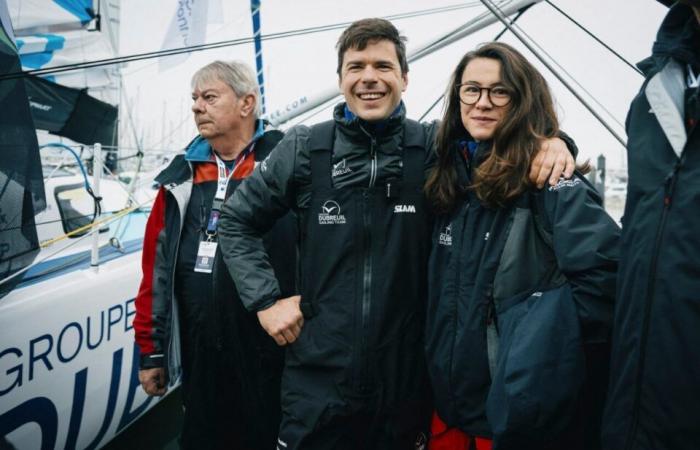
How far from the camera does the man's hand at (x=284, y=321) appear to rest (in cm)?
148

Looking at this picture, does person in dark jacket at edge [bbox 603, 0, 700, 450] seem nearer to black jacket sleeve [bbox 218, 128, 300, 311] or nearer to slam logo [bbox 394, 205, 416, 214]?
slam logo [bbox 394, 205, 416, 214]

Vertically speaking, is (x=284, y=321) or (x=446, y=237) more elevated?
(x=446, y=237)

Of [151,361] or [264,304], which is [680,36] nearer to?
[264,304]

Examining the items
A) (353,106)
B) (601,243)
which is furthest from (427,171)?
(601,243)

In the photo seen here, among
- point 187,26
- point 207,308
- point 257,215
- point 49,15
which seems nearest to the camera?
point 257,215

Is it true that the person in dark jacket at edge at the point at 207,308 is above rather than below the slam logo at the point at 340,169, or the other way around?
below

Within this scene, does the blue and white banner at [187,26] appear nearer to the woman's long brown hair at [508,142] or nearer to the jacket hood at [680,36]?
the woman's long brown hair at [508,142]

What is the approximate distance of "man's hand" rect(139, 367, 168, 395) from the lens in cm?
193

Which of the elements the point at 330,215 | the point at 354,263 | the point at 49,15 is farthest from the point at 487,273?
the point at 49,15

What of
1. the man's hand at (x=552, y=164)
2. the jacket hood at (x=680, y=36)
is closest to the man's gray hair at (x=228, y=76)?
the man's hand at (x=552, y=164)

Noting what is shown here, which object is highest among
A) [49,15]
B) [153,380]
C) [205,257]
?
[49,15]

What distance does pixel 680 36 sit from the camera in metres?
1.03

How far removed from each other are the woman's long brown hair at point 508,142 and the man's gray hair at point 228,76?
1.02 meters

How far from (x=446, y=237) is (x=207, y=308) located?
110 cm
